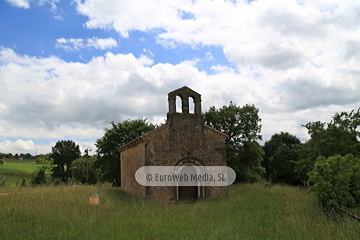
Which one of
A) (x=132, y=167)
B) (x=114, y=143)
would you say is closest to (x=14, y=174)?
(x=114, y=143)

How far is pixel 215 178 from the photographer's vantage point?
62.7ft

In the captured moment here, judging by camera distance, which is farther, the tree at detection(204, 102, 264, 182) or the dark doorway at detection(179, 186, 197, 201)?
the tree at detection(204, 102, 264, 182)

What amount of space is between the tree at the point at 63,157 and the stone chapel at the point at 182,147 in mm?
49940

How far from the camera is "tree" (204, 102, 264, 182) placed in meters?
33.2

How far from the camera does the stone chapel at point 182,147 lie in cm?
1789

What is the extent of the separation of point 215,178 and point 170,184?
10.9ft

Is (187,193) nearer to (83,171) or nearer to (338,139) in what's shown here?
(338,139)

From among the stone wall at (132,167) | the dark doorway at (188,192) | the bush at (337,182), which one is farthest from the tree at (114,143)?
the bush at (337,182)

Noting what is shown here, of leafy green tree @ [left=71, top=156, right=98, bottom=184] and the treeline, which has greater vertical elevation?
the treeline

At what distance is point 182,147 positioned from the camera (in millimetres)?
18516

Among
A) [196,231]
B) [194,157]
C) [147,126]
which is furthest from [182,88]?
[147,126]

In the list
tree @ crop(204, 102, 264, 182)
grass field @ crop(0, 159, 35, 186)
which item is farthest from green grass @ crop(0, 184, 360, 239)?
grass field @ crop(0, 159, 35, 186)

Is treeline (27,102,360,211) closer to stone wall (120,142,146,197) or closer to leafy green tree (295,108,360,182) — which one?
leafy green tree (295,108,360,182)

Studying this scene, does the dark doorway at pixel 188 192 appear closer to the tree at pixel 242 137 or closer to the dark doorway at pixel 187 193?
the dark doorway at pixel 187 193
